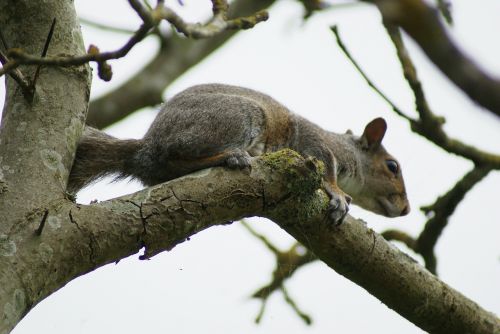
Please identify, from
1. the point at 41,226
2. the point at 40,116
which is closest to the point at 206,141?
the point at 40,116

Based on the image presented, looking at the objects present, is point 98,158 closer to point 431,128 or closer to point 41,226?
point 41,226

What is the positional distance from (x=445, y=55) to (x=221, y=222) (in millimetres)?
1683

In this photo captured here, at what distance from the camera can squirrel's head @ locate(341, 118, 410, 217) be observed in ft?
14.7

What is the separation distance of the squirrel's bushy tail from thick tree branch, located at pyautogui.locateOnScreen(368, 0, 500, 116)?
214 centimetres

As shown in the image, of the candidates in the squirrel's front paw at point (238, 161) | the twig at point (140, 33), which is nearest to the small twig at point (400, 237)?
the squirrel's front paw at point (238, 161)

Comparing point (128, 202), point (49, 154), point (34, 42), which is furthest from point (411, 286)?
point (34, 42)

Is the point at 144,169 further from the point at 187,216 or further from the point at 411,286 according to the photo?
the point at 411,286

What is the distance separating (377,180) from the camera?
454cm

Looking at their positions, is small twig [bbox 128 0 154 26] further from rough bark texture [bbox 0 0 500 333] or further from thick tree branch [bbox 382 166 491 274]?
thick tree branch [bbox 382 166 491 274]

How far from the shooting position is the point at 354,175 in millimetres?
4344

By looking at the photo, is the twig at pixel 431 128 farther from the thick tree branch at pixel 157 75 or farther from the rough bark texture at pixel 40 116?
the thick tree branch at pixel 157 75

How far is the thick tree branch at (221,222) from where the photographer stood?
1.67 meters

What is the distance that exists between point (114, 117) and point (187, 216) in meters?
2.75

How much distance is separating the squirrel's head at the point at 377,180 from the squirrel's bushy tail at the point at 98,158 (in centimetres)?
189
